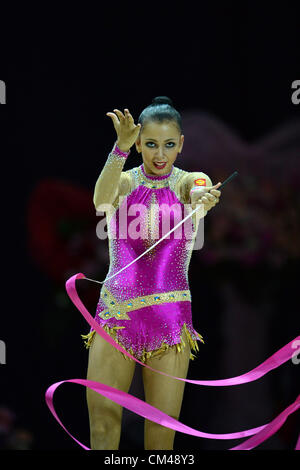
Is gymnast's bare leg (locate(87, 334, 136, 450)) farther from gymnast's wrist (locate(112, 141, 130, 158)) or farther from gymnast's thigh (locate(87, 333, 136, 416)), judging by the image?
gymnast's wrist (locate(112, 141, 130, 158))

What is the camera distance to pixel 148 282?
2.06 metres

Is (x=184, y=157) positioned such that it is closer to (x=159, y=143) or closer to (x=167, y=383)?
(x=159, y=143)

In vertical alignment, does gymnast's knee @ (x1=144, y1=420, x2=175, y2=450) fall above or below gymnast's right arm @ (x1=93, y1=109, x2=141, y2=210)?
below

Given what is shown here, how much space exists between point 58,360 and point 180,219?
1101 mm

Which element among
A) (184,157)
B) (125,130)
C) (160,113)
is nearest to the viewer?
(125,130)

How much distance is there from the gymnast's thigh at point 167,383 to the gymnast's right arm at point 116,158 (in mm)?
451

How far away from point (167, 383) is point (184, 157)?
112 cm

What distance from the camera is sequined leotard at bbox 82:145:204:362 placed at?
2.04m

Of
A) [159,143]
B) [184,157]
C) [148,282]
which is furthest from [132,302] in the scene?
[184,157]

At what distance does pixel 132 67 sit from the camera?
9.70 feet

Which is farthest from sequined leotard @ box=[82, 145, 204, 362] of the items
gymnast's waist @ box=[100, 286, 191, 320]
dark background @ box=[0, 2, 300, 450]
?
dark background @ box=[0, 2, 300, 450]
